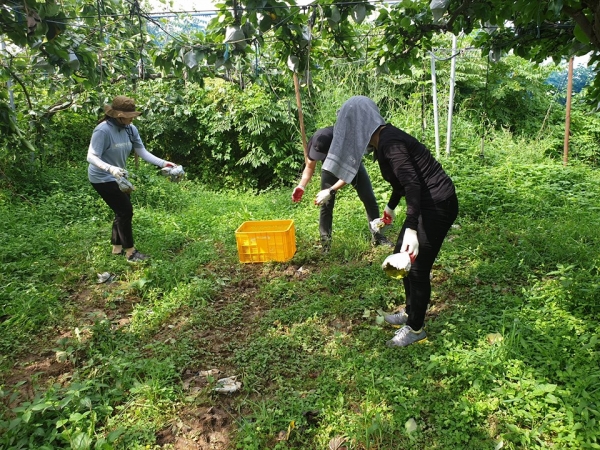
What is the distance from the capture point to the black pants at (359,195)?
418cm

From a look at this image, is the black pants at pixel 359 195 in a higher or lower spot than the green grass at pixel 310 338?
higher

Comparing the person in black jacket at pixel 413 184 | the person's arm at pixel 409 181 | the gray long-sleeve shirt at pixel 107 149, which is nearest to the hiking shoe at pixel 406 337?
the person in black jacket at pixel 413 184

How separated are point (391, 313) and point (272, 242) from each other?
58.5 inches

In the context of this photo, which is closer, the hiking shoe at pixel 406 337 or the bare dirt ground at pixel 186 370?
the bare dirt ground at pixel 186 370

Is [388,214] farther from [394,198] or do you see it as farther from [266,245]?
[266,245]

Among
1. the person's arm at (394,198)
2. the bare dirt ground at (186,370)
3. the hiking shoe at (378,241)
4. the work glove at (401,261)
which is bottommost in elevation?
the bare dirt ground at (186,370)

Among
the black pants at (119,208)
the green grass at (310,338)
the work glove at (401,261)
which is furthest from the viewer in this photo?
the black pants at (119,208)

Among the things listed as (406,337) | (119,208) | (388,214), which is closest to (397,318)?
(406,337)

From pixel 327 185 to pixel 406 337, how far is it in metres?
1.88

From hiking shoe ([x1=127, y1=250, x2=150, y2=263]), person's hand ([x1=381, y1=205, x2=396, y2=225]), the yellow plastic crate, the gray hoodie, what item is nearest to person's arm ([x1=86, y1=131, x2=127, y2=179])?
hiking shoe ([x1=127, y1=250, x2=150, y2=263])

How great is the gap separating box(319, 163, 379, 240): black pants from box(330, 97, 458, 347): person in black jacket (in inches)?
56.4

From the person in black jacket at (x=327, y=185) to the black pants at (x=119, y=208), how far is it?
5.68ft

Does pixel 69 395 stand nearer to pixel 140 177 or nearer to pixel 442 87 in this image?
pixel 140 177

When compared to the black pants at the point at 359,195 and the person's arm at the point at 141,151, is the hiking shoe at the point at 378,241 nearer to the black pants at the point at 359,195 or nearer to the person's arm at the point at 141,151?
the black pants at the point at 359,195
